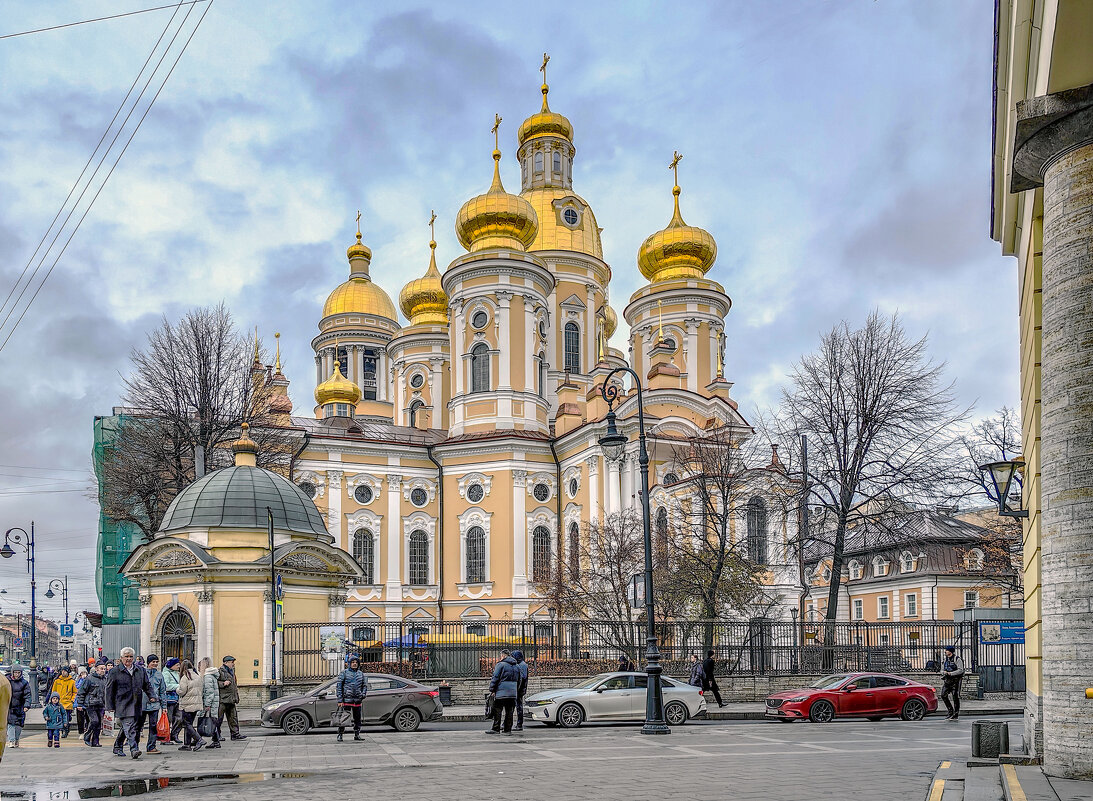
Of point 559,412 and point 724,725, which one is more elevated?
point 559,412

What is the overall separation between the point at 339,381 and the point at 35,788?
157 ft

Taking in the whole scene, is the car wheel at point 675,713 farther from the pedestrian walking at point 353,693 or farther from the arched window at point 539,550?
the arched window at point 539,550

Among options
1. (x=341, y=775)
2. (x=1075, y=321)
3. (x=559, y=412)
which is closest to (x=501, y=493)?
(x=559, y=412)

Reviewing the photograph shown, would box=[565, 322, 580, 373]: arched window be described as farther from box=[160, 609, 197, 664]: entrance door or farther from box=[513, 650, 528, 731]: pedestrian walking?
box=[513, 650, 528, 731]: pedestrian walking

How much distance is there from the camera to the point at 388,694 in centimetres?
2077

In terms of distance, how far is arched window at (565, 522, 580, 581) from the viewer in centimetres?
3625

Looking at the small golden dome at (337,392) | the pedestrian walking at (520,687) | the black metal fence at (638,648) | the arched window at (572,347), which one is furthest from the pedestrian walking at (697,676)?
the small golden dome at (337,392)

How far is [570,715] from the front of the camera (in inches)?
837

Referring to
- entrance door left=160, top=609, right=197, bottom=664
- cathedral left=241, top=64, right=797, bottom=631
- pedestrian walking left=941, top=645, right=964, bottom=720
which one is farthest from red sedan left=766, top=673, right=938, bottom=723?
cathedral left=241, top=64, right=797, bottom=631

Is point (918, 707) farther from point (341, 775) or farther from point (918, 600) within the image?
point (918, 600)

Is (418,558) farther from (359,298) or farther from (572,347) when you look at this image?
(359,298)

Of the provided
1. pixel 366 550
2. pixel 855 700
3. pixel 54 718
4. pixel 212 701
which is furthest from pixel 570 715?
pixel 366 550

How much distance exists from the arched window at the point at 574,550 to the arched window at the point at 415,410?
16400 mm

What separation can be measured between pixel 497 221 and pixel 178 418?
21668mm
